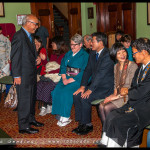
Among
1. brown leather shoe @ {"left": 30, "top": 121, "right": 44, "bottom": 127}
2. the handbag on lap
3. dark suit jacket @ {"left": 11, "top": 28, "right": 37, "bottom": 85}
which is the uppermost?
dark suit jacket @ {"left": 11, "top": 28, "right": 37, "bottom": 85}

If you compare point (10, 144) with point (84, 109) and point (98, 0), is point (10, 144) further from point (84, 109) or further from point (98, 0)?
point (98, 0)

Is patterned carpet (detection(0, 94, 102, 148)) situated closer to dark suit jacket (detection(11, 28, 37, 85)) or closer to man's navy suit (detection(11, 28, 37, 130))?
man's navy suit (detection(11, 28, 37, 130))

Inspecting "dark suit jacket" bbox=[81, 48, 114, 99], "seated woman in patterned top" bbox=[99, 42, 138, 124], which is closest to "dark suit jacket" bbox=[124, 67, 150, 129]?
"seated woman in patterned top" bbox=[99, 42, 138, 124]

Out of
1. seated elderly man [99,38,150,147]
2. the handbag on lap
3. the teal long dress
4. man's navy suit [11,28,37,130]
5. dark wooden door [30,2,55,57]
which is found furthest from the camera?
dark wooden door [30,2,55,57]

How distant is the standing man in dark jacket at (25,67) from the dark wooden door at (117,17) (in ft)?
12.9

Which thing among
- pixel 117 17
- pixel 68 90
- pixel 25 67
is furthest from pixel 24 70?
pixel 117 17

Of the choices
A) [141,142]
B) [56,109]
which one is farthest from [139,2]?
[141,142]

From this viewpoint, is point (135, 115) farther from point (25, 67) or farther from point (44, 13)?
point (44, 13)

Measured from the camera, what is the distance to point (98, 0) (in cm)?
727

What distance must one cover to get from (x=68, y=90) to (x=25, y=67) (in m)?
0.76

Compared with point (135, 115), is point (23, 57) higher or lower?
higher

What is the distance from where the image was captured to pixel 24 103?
311cm

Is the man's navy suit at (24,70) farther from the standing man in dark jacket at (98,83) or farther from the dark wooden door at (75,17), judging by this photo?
the dark wooden door at (75,17)

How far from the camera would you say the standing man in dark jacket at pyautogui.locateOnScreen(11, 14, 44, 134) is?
294 centimetres
